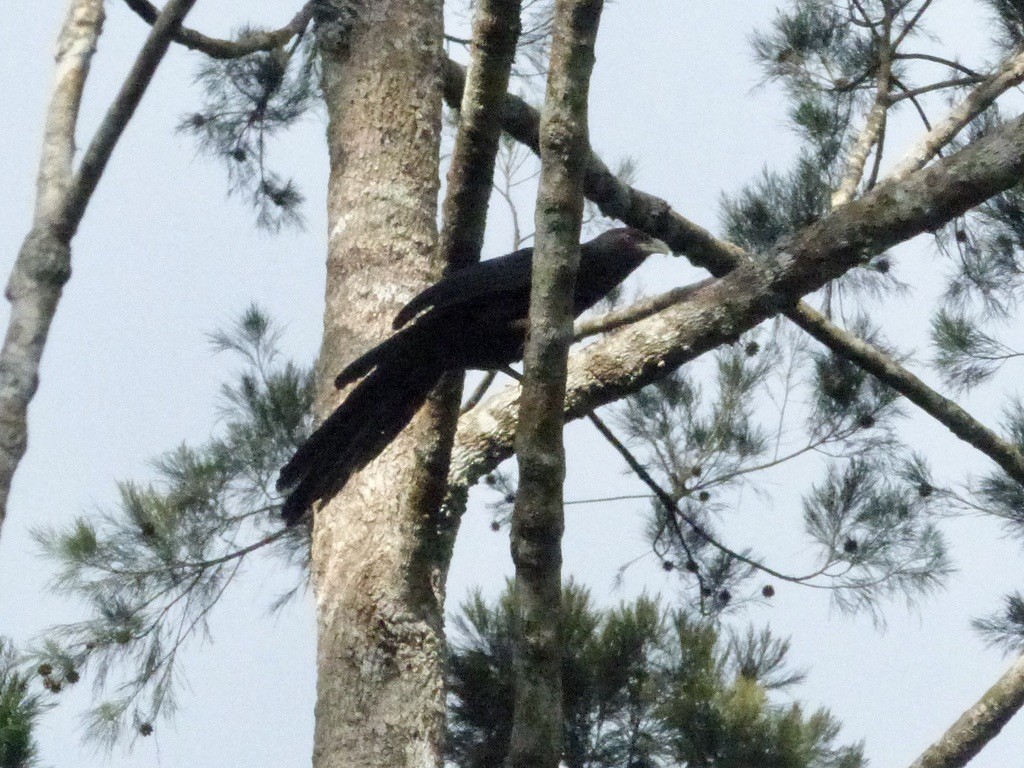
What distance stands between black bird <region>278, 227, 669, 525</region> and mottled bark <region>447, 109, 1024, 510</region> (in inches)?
6.9

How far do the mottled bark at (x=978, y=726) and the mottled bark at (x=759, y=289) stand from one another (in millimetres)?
905

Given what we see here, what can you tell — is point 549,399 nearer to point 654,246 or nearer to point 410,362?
point 410,362

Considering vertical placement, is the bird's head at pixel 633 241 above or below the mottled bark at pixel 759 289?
above

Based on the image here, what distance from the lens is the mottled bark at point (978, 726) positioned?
99.2 inches

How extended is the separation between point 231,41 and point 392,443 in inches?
66.7

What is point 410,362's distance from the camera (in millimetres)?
2869

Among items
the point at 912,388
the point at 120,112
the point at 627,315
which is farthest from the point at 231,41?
the point at 912,388

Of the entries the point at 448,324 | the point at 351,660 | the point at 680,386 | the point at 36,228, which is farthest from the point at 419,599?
the point at 680,386

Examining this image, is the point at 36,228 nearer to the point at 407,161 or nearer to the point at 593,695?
the point at 407,161

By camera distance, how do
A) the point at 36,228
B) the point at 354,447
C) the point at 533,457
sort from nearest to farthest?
the point at 533,457, the point at 36,228, the point at 354,447

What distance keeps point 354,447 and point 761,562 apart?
208cm

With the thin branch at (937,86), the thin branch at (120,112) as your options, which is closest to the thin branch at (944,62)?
the thin branch at (937,86)

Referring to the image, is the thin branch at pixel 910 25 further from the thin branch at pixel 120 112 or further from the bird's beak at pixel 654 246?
the thin branch at pixel 120 112

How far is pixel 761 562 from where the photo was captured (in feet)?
14.4
